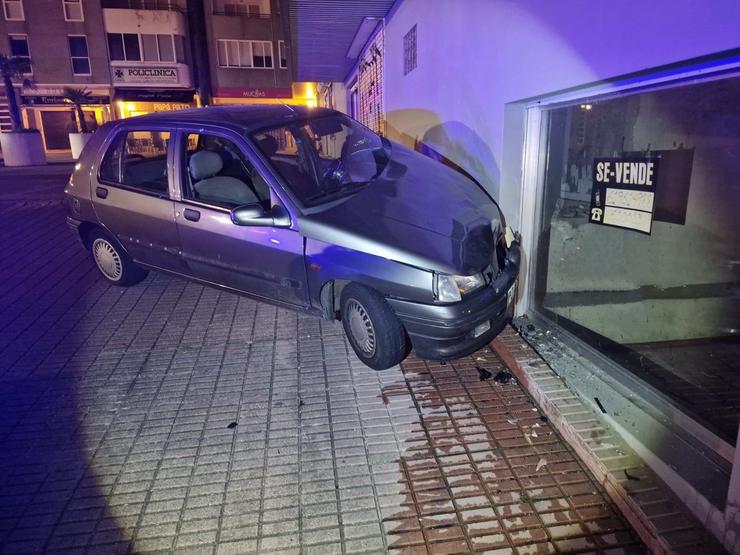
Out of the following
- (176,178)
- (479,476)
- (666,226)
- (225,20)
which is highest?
(225,20)

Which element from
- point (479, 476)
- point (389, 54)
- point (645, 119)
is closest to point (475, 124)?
point (645, 119)

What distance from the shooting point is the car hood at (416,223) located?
3.48 metres

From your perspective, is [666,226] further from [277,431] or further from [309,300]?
[277,431]

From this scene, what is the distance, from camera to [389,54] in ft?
34.2

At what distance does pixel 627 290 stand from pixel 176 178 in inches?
161

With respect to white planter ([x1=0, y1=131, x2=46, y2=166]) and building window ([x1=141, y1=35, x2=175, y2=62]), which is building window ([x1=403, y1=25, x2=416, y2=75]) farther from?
building window ([x1=141, y1=35, x2=175, y2=62])

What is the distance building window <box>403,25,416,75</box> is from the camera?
8.25 meters

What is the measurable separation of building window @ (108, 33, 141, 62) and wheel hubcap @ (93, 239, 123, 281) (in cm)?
3113

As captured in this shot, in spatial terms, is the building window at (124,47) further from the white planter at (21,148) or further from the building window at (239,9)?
the white planter at (21,148)

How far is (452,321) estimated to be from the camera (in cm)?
341

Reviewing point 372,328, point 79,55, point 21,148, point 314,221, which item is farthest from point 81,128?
point 372,328

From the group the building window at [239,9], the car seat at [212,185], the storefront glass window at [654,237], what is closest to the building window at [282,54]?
the building window at [239,9]

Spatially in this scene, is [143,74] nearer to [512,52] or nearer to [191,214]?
[191,214]

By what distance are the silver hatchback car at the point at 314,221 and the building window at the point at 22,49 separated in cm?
3240
